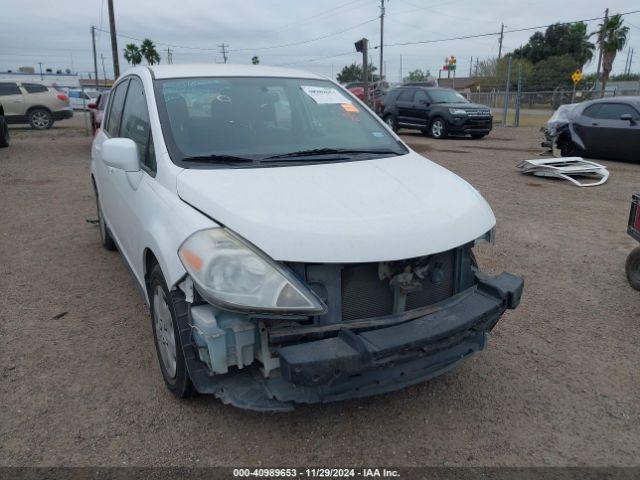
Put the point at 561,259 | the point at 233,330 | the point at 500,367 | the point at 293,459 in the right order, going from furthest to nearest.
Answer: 1. the point at 561,259
2. the point at 500,367
3. the point at 293,459
4. the point at 233,330

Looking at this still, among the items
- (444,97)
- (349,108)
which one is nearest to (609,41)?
(444,97)

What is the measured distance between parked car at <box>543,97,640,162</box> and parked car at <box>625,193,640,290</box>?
25.7ft

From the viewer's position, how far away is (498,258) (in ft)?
17.4

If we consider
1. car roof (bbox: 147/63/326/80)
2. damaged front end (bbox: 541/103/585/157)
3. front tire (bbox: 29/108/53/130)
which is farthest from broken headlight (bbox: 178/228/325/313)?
front tire (bbox: 29/108/53/130)

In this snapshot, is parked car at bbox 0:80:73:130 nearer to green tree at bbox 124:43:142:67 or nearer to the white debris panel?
the white debris panel

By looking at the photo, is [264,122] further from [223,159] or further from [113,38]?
[113,38]

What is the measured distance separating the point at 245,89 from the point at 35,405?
235 cm

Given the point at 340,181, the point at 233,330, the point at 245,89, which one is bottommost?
the point at 233,330

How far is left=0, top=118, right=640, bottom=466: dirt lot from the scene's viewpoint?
8.36ft

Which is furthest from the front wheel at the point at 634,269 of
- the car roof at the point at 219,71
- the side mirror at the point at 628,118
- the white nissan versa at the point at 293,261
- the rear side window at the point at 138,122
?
the side mirror at the point at 628,118

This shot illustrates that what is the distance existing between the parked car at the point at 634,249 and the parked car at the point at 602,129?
7.82 m

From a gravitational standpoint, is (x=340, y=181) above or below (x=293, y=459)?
above

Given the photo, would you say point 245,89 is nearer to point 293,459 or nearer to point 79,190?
point 293,459

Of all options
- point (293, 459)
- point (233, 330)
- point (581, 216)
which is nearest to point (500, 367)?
point (293, 459)
